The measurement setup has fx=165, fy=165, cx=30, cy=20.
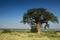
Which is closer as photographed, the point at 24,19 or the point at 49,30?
the point at 49,30

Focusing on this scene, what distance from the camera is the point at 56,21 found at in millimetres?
31156

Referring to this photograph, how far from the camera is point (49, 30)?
94.0 ft

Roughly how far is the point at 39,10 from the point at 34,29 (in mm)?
4029

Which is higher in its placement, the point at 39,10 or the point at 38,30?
the point at 39,10

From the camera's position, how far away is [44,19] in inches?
1214

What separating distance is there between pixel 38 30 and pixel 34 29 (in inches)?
51.5

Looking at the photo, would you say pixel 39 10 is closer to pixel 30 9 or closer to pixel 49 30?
pixel 30 9

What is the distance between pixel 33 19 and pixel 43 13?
218cm

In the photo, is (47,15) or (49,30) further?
(47,15)

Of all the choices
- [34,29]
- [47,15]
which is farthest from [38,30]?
[47,15]

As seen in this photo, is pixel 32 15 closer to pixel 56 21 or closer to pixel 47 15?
pixel 47 15

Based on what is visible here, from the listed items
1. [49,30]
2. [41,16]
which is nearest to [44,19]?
[41,16]

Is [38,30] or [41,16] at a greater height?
[41,16]

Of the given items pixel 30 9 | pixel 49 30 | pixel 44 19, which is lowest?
pixel 49 30
